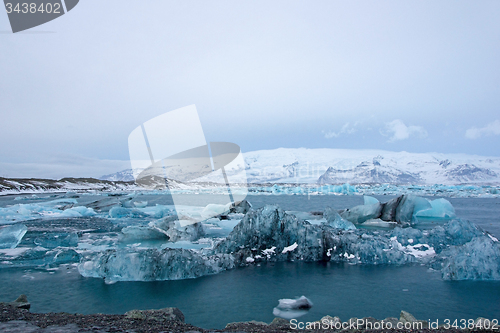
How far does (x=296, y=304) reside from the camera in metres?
4.52

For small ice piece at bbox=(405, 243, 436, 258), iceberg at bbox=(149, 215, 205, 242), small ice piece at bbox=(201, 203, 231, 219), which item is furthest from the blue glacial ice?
iceberg at bbox=(149, 215, 205, 242)

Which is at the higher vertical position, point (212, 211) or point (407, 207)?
point (212, 211)

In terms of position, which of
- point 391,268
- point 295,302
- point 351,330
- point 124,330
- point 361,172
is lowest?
point 361,172

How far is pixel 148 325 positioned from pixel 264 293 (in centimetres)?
243

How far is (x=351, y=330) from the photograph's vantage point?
3143 millimetres

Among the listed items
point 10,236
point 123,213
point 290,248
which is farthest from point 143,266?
point 123,213

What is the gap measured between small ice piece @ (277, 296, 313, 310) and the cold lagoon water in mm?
129

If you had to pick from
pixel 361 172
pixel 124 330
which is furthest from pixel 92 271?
pixel 361 172

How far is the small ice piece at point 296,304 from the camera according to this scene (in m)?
4.48

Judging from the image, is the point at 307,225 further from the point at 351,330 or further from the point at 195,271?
the point at 351,330

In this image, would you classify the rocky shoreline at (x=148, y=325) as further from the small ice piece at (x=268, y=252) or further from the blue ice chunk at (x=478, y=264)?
the small ice piece at (x=268, y=252)

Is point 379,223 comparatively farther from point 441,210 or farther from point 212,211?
point 212,211

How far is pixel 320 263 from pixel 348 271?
81 centimetres

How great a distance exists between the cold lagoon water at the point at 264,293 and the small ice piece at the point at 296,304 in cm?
13
